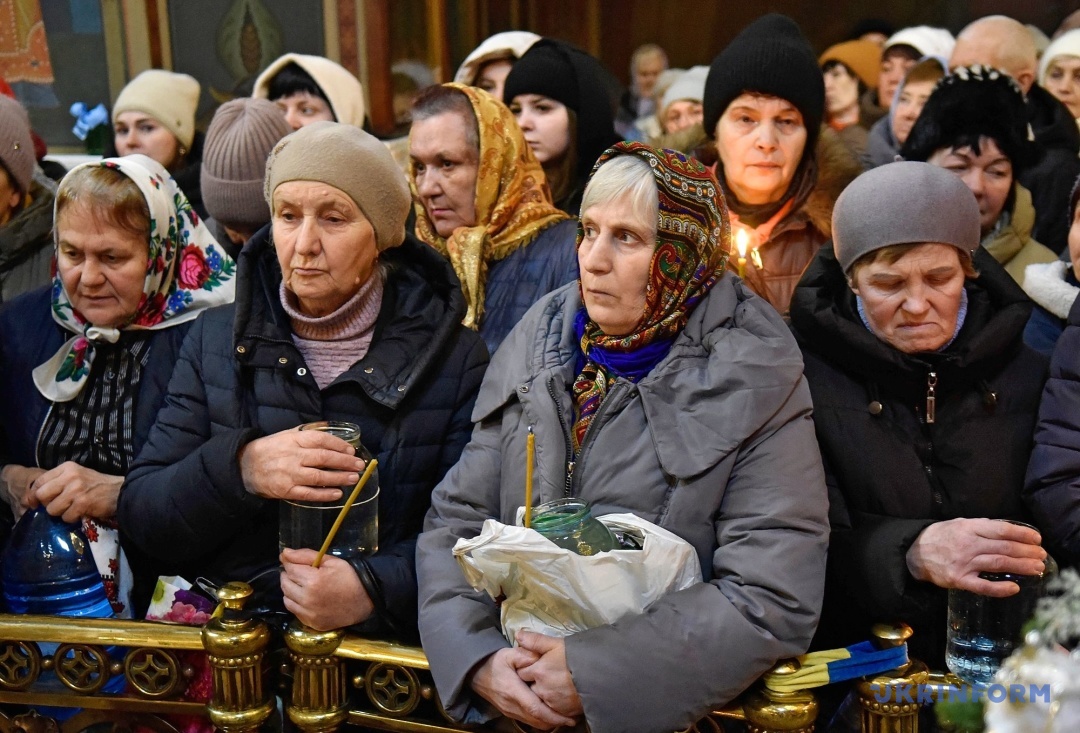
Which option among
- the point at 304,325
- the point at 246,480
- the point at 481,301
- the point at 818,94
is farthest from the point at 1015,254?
the point at 246,480

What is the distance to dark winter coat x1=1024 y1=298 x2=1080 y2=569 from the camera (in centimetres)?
217

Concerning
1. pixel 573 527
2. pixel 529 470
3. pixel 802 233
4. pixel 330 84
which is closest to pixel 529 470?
pixel 529 470

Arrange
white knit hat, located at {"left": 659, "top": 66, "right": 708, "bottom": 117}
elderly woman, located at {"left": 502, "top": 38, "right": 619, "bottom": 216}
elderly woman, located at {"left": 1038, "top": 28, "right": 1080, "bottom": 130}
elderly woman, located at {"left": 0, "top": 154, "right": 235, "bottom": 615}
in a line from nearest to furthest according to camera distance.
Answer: elderly woman, located at {"left": 0, "top": 154, "right": 235, "bottom": 615}
elderly woman, located at {"left": 502, "top": 38, "right": 619, "bottom": 216}
elderly woman, located at {"left": 1038, "top": 28, "right": 1080, "bottom": 130}
white knit hat, located at {"left": 659, "top": 66, "right": 708, "bottom": 117}

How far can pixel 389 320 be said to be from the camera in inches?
99.3

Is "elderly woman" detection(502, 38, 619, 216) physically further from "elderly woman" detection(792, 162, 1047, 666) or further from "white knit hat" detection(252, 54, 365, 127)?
"elderly woman" detection(792, 162, 1047, 666)

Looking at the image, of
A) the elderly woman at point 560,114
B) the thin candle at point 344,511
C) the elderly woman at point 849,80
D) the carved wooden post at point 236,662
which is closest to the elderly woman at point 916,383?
the thin candle at point 344,511

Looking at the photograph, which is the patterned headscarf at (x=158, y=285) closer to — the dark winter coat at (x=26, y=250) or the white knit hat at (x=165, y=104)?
the dark winter coat at (x=26, y=250)

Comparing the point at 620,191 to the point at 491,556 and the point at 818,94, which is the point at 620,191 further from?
the point at 818,94

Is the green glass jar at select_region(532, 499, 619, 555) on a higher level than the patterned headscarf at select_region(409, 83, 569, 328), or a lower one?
lower

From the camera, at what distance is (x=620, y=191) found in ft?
7.06

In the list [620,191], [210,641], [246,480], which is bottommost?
[210,641]

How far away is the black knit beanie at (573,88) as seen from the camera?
13.3 feet

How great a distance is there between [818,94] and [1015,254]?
790 mm

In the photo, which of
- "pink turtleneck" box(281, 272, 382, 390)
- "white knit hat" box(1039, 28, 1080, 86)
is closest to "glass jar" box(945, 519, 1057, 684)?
"pink turtleneck" box(281, 272, 382, 390)
